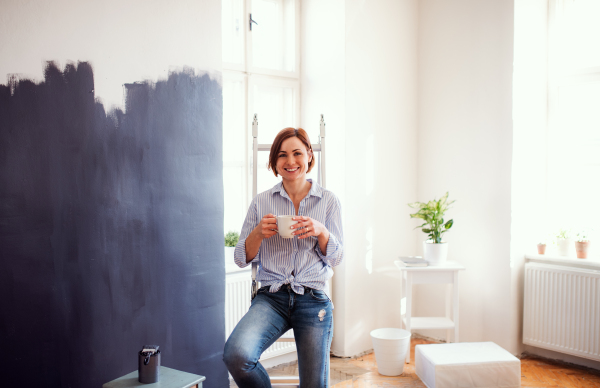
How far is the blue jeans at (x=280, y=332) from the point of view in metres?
1.61

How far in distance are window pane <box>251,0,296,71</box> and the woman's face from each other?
1332mm

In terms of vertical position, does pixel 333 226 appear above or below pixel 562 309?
above

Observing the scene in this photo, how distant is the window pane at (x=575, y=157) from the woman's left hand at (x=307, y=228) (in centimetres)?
209

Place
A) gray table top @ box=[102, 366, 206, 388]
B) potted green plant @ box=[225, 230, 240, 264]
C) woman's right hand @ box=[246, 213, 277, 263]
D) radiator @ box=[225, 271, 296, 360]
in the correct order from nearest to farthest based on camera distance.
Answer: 1. gray table top @ box=[102, 366, 206, 388]
2. woman's right hand @ box=[246, 213, 277, 263]
3. radiator @ box=[225, 271, 296, 360]
4. potted green plant @ box=[225, 230, 240, 264]

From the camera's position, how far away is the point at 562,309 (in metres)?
2.84

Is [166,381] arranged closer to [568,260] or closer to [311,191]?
[311,191]

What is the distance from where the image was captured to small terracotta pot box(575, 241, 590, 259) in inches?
111

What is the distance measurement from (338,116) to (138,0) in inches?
56.9

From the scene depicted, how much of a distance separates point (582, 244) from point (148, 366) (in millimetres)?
2641

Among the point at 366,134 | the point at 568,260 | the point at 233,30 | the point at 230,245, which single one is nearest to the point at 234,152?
the point at 230,245

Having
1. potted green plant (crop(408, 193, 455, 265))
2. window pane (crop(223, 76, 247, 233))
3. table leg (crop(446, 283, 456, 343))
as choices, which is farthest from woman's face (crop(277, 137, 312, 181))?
table leg (crop(446, 283, 456, 343))

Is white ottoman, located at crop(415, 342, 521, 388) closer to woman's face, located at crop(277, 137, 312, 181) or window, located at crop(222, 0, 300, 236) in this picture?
woman's face, located at crop(277, 137, 312, 181)

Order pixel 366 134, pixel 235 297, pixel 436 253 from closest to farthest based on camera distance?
pixel 235 297 → pixel 436 253 → pixel 366 134

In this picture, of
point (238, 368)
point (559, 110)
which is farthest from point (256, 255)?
point (559, 110)
